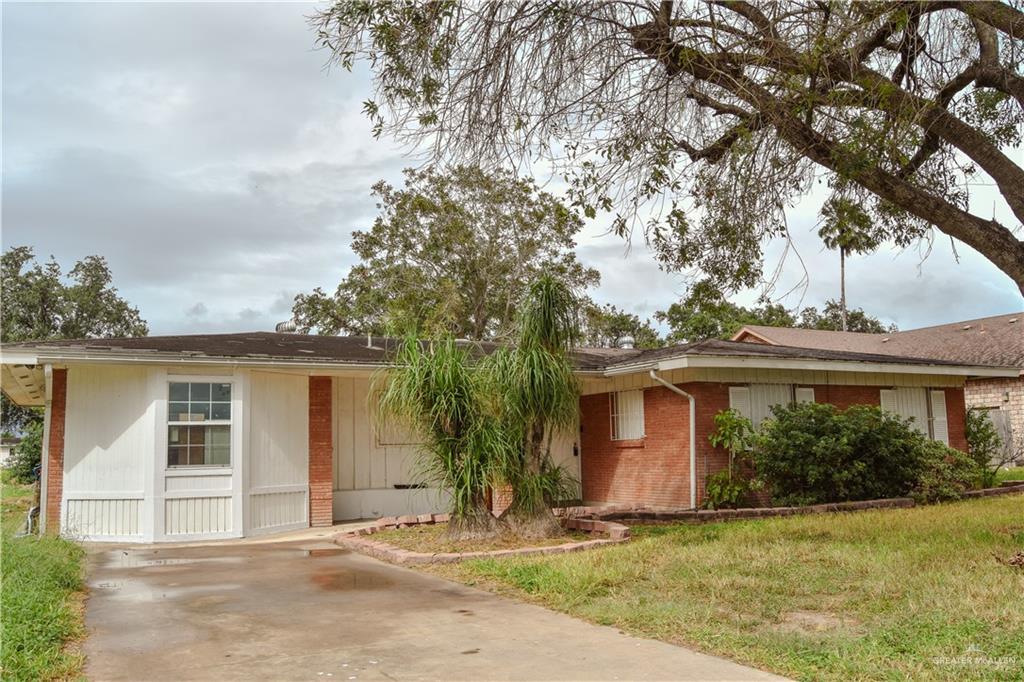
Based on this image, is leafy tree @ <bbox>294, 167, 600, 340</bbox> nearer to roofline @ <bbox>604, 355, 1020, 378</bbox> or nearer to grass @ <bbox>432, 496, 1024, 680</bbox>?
roofline @ <bbox>604, 355, 1020, 378</bbox>

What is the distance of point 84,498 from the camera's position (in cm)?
1278

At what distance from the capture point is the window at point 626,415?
16.5m

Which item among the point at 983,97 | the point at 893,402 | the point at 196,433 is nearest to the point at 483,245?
the point at 893,402

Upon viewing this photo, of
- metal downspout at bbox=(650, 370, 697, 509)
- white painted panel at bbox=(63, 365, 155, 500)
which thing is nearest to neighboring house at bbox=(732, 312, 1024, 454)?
metal downspout at bbox=(650, 370, 697, 509)

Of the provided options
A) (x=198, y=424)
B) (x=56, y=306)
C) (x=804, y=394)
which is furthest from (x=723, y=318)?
(x=56, y=306)

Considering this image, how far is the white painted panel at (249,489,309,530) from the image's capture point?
13.4m

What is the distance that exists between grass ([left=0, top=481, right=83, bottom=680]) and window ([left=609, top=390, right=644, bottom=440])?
1001cm

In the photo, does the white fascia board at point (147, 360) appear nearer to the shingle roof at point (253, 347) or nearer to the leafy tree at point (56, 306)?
the shingle roof at point (253, 347)

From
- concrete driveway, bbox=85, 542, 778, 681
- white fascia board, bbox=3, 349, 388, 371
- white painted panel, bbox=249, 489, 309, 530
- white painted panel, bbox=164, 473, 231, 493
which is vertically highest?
white fascia board, bbox=3, 349, 388, 371

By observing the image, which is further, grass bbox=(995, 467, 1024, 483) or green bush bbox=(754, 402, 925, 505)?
grass bbox=(995, 467, 1024, 483)

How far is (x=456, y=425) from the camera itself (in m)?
11.2

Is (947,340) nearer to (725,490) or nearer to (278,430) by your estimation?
(725,490)

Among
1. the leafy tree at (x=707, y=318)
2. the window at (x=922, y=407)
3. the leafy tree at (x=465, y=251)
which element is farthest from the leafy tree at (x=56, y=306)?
the window at (x=922, y=407)

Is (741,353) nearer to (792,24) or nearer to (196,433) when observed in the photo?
(792,24)
